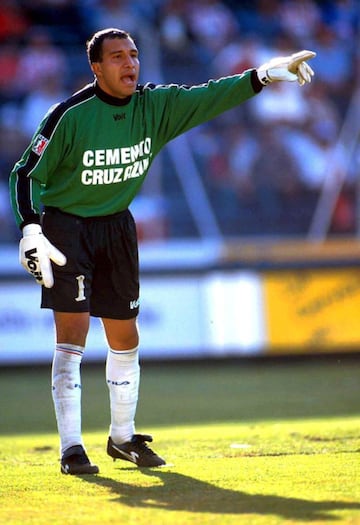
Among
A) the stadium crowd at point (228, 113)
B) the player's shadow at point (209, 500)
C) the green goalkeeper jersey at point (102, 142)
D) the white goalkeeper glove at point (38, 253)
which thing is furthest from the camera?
the stadium crowd at point (228, 113)

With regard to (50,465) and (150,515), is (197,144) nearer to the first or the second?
(50,465)

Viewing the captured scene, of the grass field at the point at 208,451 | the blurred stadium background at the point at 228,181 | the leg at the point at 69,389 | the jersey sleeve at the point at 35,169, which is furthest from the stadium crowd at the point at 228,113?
the jersey sleeve at the point at 35,169

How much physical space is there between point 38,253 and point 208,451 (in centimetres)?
176

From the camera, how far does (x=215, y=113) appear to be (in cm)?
593

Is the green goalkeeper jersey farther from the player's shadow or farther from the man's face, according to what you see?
the player's shadow

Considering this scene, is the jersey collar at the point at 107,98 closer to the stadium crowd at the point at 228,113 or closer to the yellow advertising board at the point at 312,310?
the yellow advertising board at the point at 312,310

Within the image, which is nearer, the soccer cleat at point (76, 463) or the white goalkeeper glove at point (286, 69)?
the soccer cleat at point (76, 463)

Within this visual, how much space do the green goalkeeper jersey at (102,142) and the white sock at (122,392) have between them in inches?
33.1

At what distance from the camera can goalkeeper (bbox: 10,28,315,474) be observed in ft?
18.0

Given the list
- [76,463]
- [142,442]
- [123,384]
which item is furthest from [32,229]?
[142,442]

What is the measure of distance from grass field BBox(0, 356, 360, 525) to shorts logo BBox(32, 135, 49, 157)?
1.68 m

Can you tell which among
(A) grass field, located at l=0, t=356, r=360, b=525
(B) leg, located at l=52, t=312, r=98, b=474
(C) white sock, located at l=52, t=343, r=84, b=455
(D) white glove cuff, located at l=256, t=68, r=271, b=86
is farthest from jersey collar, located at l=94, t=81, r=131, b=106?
(A) grass field, located at l=0, t=356, r=360, b=525

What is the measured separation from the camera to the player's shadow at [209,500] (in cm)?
433

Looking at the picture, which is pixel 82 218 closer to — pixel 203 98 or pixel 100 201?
pixel 100 201
